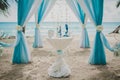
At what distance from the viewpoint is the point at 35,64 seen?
4805mm

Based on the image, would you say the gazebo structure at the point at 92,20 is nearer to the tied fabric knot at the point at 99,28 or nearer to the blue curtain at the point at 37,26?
the tied fabric knot at the point at 99,28

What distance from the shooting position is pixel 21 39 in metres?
4.96

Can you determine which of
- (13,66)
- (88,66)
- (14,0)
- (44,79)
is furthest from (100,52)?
(14,0)

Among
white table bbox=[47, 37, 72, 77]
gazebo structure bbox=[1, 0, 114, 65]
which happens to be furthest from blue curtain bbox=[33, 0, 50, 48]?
white table bbox=[47, 37, 72, 77]

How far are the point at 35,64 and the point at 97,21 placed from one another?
180cm

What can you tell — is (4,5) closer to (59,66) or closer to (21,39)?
(21,39)

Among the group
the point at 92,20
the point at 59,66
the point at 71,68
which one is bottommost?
the point at 71,68

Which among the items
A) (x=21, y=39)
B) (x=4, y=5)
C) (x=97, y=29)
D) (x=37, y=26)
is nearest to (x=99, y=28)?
(x=97, y=29)

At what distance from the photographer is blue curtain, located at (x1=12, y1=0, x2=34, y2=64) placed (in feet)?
16.0

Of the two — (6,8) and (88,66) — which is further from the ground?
(6,8)

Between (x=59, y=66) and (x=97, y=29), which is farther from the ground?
(x=97, y=29)

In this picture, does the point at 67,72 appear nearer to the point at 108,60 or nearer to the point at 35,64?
the point at 35,64

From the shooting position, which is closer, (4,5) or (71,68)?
(71,68)

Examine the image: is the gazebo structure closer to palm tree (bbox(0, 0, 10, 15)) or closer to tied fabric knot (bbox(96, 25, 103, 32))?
tied fabric knot (bbox(96, 25, 103, 32))
